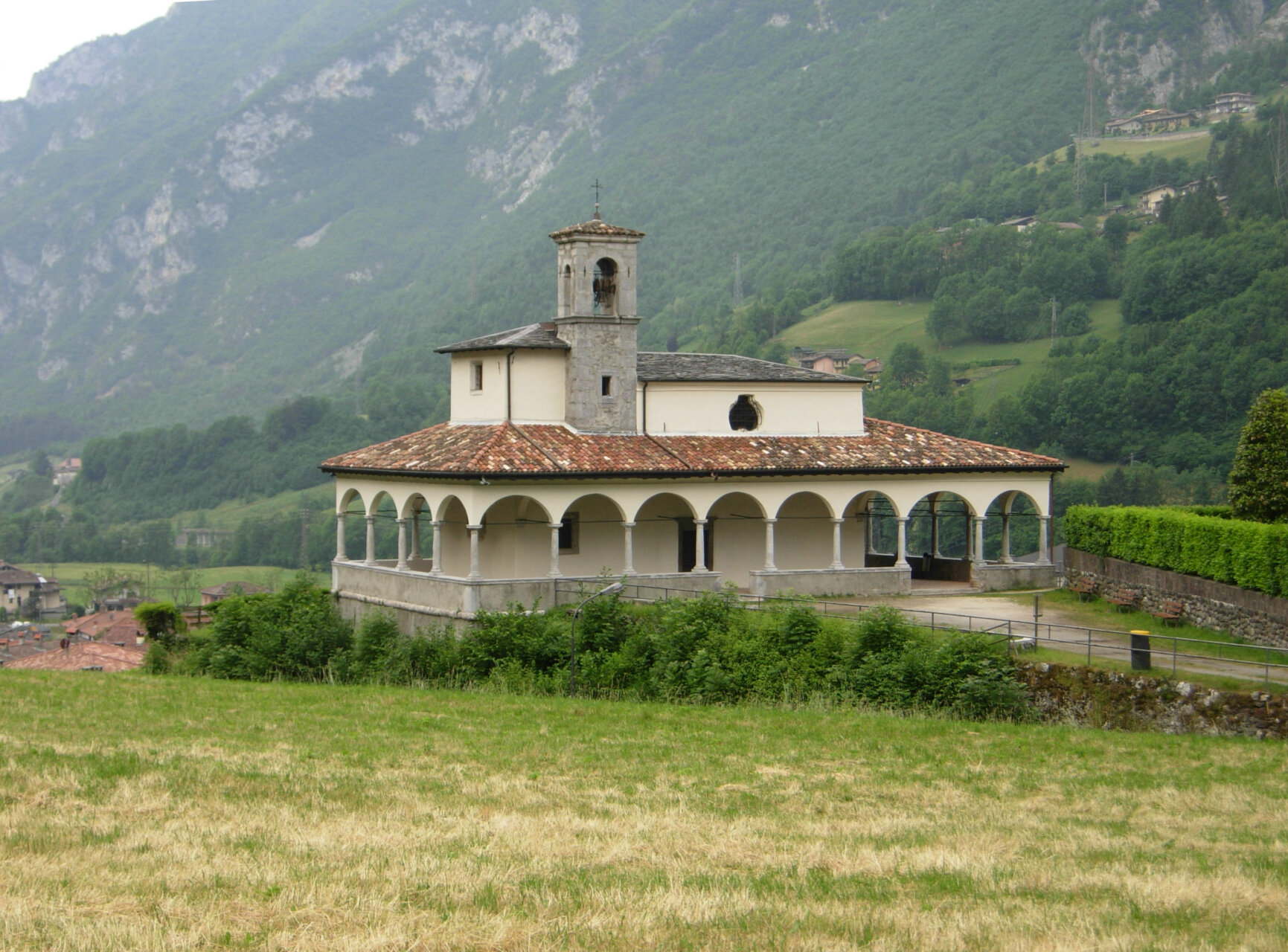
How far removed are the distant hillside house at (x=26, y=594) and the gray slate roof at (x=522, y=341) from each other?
110 meters

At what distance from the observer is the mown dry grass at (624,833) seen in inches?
463

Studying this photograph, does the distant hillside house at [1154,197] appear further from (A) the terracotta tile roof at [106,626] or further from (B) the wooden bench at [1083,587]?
(B) the wooden bench at [1083,587]

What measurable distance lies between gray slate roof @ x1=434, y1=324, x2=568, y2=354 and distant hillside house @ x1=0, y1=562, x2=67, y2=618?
11016cm

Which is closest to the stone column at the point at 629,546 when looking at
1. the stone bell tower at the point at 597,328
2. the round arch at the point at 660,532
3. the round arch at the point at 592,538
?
the round arch at the point at 592,538

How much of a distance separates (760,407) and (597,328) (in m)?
4.85

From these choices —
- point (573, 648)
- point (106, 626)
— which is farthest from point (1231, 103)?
point (573, 648)

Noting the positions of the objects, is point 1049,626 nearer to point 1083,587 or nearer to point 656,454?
point 1083,587

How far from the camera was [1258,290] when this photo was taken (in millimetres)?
98625

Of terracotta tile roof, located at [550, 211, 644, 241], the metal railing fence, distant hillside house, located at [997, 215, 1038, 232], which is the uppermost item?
distant hillside house, located at [997, 215, 1038, 232]

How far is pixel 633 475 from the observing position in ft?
112

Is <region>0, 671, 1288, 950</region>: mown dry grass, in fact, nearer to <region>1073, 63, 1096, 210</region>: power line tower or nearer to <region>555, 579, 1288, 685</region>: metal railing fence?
<region>555, 579, 1288, 685</region>: metal railing fence

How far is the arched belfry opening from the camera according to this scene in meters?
37.0

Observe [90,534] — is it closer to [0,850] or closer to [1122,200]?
[1122,200]

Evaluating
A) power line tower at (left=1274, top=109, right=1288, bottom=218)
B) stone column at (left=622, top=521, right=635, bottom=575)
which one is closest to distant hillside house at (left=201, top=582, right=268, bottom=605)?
stone column at (left=622, top=521, right=635, bottom=575)
